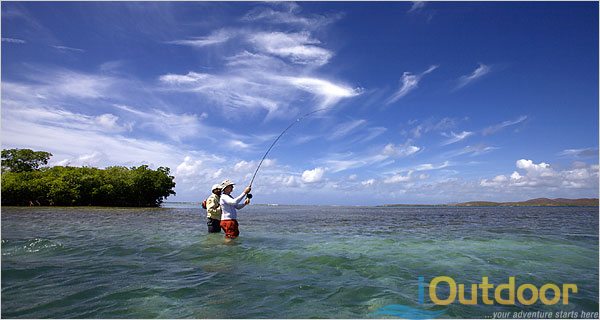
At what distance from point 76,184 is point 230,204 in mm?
65457

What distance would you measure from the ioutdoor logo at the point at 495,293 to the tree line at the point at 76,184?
72.0m

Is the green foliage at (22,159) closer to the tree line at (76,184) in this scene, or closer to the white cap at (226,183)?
the tree line at (76,184)

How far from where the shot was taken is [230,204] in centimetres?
1363

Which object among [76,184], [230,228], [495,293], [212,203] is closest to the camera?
[495,293]

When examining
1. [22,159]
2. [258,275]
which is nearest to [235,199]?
[258,275]

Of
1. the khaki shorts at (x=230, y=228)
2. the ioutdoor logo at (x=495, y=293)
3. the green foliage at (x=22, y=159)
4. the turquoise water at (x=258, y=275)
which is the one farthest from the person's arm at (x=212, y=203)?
the green foliage at (x=22, y=159)

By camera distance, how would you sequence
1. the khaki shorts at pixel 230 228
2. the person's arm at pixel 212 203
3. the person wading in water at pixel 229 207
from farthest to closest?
Result: the person's arm at pixel 212 203 → the khaki shorts at pixel 230 228 → the person wading in water at pixel 229 207

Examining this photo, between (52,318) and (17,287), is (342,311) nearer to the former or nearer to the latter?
(52,318)

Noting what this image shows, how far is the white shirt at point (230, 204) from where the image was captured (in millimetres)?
13216

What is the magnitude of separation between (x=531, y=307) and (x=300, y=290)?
16.3ft

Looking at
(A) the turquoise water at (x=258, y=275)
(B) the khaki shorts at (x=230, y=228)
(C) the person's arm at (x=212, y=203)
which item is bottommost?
(A) the turquoise water at (x=258, y=275)

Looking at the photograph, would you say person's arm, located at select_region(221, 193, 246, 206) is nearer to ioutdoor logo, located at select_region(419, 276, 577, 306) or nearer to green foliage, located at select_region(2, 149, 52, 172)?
ioutdoor logo, located at select_region(419, 276, 577, 306)

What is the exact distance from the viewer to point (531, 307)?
664 centimetres

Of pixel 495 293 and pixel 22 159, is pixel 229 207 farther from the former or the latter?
pixel 22 159
